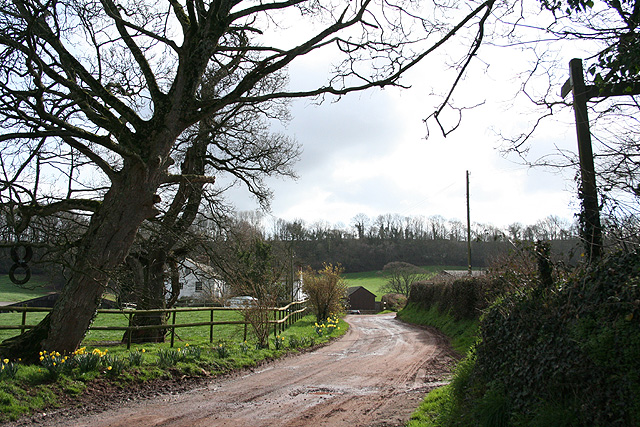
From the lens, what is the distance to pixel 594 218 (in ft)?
15.8

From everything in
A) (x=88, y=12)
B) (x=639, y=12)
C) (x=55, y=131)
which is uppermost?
(x=88, y=12)

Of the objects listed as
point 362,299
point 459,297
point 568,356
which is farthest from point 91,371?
point 362,299

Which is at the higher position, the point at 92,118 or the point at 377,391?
the point at 92,118

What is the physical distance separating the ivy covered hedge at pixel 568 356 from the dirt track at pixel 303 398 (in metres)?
1.93

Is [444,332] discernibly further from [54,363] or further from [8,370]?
[8,370]

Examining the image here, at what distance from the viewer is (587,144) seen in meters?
5.09

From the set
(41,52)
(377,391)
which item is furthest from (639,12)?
(41,52)

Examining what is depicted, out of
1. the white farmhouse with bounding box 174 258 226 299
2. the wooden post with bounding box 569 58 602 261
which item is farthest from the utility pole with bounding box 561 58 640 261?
the white farmhouse with bounding box 174 258 226 299

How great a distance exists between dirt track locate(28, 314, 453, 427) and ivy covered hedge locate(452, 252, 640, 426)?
1.93 m

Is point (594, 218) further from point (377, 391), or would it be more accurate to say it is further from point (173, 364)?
point (173, 364)

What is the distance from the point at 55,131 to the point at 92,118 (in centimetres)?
195

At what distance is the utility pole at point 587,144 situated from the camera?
4.76 m

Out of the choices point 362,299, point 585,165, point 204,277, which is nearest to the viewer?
point 585,165

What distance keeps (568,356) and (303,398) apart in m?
4.96
